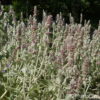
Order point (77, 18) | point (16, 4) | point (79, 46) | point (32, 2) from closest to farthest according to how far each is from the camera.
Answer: point (79, 46), point (16, 4), point (32, 2), point (77, 18)

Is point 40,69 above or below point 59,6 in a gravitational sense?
below

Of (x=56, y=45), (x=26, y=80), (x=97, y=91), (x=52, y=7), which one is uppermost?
(x=52, y=7)

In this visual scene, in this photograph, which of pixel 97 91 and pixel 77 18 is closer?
pixel 97 91

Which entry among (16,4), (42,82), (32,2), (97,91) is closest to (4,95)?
(42,82)

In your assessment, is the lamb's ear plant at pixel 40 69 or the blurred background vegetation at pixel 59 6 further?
the blurred background vegetation at pixel 59 6

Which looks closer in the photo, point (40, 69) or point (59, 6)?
point (40, 69)

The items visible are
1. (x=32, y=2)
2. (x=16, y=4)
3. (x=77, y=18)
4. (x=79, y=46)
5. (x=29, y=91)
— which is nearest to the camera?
(x=29, y=91)

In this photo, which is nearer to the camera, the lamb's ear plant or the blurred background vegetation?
the lamb's ear plant

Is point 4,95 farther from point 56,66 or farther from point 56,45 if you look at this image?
point 56,45

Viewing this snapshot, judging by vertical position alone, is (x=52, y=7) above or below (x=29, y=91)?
above

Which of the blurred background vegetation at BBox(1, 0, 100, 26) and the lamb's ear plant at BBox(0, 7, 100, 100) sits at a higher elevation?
the blurred background vegetation at BBox(1, 0, 100, 26)

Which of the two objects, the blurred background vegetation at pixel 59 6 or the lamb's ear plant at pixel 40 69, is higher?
the blurred background vegetation at pixel 59 6

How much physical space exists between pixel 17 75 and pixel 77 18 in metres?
6.17

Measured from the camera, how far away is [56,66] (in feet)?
12.2
